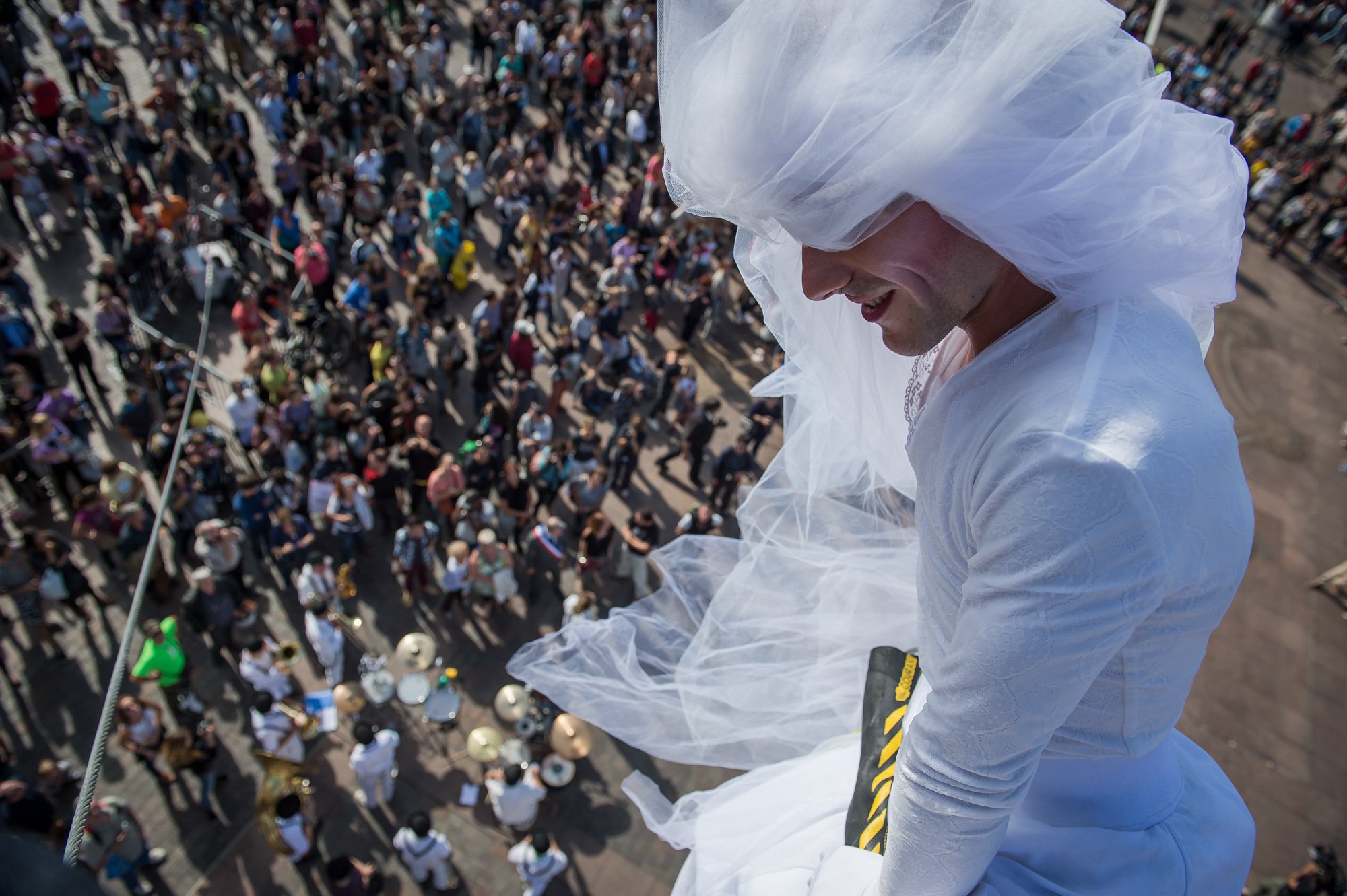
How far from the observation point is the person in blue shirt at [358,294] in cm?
1225

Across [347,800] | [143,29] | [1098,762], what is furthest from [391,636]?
[143,29]

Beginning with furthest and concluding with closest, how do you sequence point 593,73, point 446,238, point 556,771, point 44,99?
point 593,73 → point 44,99 → point 446,238 → point 556,771

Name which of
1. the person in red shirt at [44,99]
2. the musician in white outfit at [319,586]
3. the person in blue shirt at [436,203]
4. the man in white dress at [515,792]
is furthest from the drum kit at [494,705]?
the person in red shirt at [44,99]

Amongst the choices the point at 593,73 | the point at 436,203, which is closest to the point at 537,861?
the point at 436,203

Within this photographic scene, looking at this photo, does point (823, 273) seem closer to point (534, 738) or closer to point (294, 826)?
point (294, 826)

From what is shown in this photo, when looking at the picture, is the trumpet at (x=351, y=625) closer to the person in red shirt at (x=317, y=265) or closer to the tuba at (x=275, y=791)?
the tuba at (x=275, y=791)

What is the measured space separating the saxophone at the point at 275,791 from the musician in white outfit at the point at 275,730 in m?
0.11

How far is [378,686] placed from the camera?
8953 mm

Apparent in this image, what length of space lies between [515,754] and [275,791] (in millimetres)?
2140

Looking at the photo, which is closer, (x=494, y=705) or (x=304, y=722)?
(x=304, y=722)

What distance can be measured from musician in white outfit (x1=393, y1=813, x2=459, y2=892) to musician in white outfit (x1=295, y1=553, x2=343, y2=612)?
262cm

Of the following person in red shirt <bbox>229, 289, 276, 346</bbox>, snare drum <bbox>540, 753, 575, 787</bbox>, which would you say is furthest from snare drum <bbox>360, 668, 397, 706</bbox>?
person in red shirt <bbox>229, 289, 276, 346</bbox>

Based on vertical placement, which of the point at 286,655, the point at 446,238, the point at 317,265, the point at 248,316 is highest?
the point at 446,238

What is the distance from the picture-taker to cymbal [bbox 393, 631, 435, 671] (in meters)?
9.12
